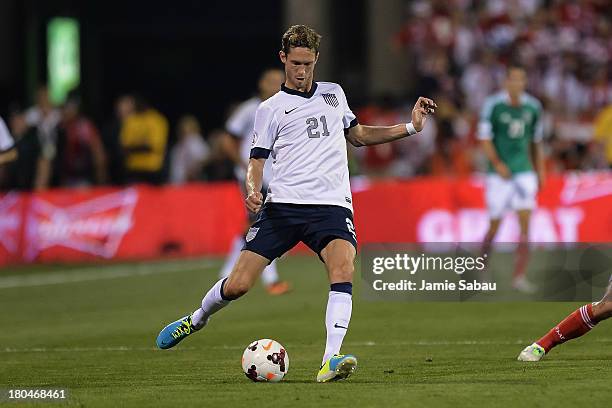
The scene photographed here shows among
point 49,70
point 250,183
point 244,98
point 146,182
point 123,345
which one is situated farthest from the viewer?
point 244,98

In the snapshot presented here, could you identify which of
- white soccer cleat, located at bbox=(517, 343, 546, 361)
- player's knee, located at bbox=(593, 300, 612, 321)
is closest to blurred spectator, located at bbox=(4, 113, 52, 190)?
white soccer cleat, located at bbox=(517, 343, 546, 361)

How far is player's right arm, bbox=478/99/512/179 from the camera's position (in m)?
15.5

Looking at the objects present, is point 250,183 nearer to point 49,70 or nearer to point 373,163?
point 373,163

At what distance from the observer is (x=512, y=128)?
15.7 m

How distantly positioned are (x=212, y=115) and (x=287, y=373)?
24.3 metres

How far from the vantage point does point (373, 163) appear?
2356 centimetres

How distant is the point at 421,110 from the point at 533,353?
195 centimetres

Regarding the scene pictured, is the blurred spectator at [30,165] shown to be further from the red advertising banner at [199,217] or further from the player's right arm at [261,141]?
the player's right arm at [261,141]

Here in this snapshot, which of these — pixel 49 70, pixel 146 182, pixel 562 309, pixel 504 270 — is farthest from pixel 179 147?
pixel 562 309

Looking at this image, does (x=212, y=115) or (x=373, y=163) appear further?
(x=212, y=115)

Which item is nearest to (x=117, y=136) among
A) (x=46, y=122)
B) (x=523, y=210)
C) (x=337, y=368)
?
(x=46, y=122)
